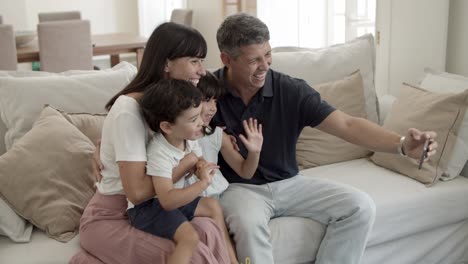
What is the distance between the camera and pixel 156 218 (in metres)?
1.90

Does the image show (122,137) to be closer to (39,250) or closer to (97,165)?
(97,165)

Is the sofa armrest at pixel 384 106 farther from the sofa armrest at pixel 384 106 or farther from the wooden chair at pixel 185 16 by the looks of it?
the wooden chair at pixel 185 16

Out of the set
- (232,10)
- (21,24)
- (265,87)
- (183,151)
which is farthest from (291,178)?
(21,24)

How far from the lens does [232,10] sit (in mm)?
5531

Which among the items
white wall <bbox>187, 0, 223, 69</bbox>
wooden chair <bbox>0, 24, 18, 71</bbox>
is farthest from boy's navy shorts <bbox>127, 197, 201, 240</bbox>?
white wall <bbox>187, 0, 223, 69</bbox>

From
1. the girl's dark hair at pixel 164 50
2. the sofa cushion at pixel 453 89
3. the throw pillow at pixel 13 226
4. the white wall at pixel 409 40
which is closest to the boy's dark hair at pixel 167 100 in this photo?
the girl's dark hair at pixel 164 50

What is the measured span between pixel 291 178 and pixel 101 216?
745 millimetres

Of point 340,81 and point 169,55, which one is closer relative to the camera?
point 169,55

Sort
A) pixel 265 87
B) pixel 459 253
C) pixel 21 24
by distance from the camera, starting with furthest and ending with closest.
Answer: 1. pixel 21 24
2. pixel 459 253
3. pixel 265 87

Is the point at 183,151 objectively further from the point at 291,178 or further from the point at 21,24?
the point at 21,24

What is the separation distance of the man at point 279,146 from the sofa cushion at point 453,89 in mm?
518

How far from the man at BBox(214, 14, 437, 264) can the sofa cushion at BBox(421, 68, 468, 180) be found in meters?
0.52

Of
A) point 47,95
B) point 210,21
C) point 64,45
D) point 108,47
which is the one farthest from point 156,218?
point 210,21

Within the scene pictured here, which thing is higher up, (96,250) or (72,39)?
(72,39)
